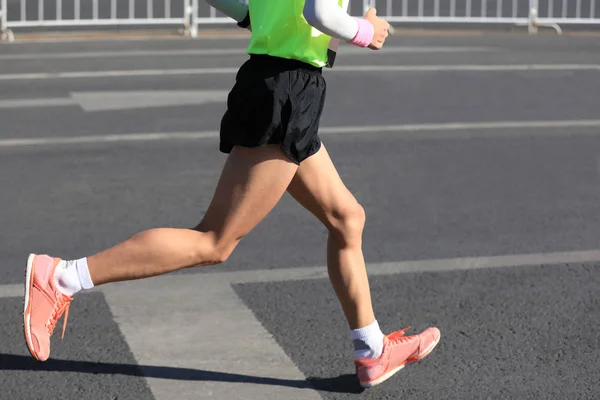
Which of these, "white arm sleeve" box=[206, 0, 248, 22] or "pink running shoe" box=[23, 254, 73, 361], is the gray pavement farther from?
"white arm sleeve" box=[206, 0, 248, 22]

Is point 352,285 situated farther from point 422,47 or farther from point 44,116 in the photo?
point 422,47

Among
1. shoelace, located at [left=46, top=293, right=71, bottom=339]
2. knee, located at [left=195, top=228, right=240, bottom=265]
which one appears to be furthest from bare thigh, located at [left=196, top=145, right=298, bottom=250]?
shoelace, located at [left=46, top=293, right=71, bottom=339]

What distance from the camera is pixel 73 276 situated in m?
4.50

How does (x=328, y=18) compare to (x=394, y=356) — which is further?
(x=394, y=356)

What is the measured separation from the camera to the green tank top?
437 centimetres

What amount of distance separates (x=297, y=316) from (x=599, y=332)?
1232 mm

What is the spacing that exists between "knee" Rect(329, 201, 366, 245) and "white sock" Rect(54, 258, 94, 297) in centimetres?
85

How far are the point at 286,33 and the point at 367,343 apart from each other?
115 cm

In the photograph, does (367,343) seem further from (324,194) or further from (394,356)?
(324,194)

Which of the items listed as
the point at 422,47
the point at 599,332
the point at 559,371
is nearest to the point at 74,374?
the point at 559,371

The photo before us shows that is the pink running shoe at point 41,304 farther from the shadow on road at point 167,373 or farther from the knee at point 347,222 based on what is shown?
the knee at point 347,222

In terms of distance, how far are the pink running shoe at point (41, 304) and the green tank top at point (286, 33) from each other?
3.36ft

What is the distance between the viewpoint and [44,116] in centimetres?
1105

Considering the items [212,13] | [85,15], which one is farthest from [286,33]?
[212,13]
